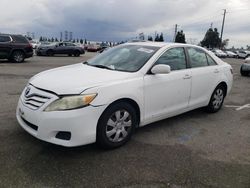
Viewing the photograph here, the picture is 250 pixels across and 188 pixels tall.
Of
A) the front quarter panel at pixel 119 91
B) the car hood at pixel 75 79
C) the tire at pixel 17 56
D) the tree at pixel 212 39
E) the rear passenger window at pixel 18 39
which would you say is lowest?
the tire at pixel 17 56

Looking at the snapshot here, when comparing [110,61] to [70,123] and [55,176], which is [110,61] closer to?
[70,123]

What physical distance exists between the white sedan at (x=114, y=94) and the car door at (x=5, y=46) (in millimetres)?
12573

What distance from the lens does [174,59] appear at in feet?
17.3

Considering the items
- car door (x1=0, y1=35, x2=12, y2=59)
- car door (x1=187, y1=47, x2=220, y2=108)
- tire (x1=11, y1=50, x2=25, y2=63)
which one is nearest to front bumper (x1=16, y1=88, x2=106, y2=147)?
car door (x1=187, y1=47, x2=220, y2=108)

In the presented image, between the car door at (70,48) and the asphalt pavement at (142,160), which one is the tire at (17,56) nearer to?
the car door at (70,48)

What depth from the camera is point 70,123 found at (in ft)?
12.0

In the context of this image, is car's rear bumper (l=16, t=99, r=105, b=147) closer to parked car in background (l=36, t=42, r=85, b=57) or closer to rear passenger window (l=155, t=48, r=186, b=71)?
rear passenger window (l=155, t=48, r=186, b=71)

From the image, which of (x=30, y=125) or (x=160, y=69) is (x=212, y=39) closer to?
(x=160, y=69)

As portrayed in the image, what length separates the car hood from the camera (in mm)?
3814

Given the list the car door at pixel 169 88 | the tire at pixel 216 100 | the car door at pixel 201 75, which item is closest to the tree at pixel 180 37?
the tire at pixel 216 100

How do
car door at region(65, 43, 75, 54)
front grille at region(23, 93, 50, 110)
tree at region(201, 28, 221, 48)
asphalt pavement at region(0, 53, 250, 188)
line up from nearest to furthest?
1. asphalt pavement at region(0, 53, 250, 188)
2. front grille at region(23, 93, 50, 110)
3. car door at region(65, 43, 75, 54)
4. tree at region(201, 28, 221, 48)

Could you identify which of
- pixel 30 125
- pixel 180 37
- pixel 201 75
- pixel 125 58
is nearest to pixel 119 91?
pixel 125 58

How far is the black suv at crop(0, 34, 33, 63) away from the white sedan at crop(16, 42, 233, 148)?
497 inches

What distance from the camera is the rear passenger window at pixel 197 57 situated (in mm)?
5633
